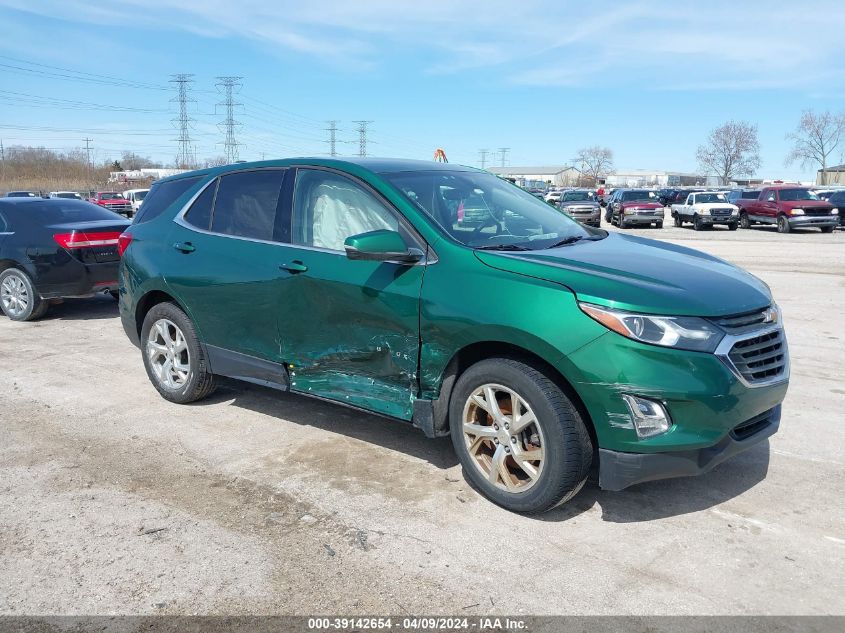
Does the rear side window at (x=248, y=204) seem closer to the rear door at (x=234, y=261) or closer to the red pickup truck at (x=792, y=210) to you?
the rear door at (x=234, y=261)

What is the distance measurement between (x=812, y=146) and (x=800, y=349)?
375 feet

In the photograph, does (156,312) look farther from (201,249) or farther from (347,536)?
(347,536)

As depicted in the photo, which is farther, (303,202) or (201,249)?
(201,249)

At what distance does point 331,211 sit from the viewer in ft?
14.6

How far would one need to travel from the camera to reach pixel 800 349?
23.2 feet

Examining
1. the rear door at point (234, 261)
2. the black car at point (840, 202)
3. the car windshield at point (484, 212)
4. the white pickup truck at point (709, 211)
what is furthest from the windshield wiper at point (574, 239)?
the black car at point (840, 202)

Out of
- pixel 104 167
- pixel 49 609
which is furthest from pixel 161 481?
pixel 104 167

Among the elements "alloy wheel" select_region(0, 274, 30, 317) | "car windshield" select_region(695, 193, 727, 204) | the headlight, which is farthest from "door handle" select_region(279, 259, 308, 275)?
"car windshield" select_region(695, 193, 727, 204)

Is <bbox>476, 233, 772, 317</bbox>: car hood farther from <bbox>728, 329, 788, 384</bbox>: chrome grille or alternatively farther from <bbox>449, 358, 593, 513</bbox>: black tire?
<bbox>449, 358, 593, 513</bbox>: black tire

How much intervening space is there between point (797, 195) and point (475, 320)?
96.7 feet

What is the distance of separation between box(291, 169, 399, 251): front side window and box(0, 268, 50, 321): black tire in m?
6.07

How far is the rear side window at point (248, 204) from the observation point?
4734mm

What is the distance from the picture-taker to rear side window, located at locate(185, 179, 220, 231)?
520 cm

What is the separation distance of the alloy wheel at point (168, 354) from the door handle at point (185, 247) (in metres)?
0.58
